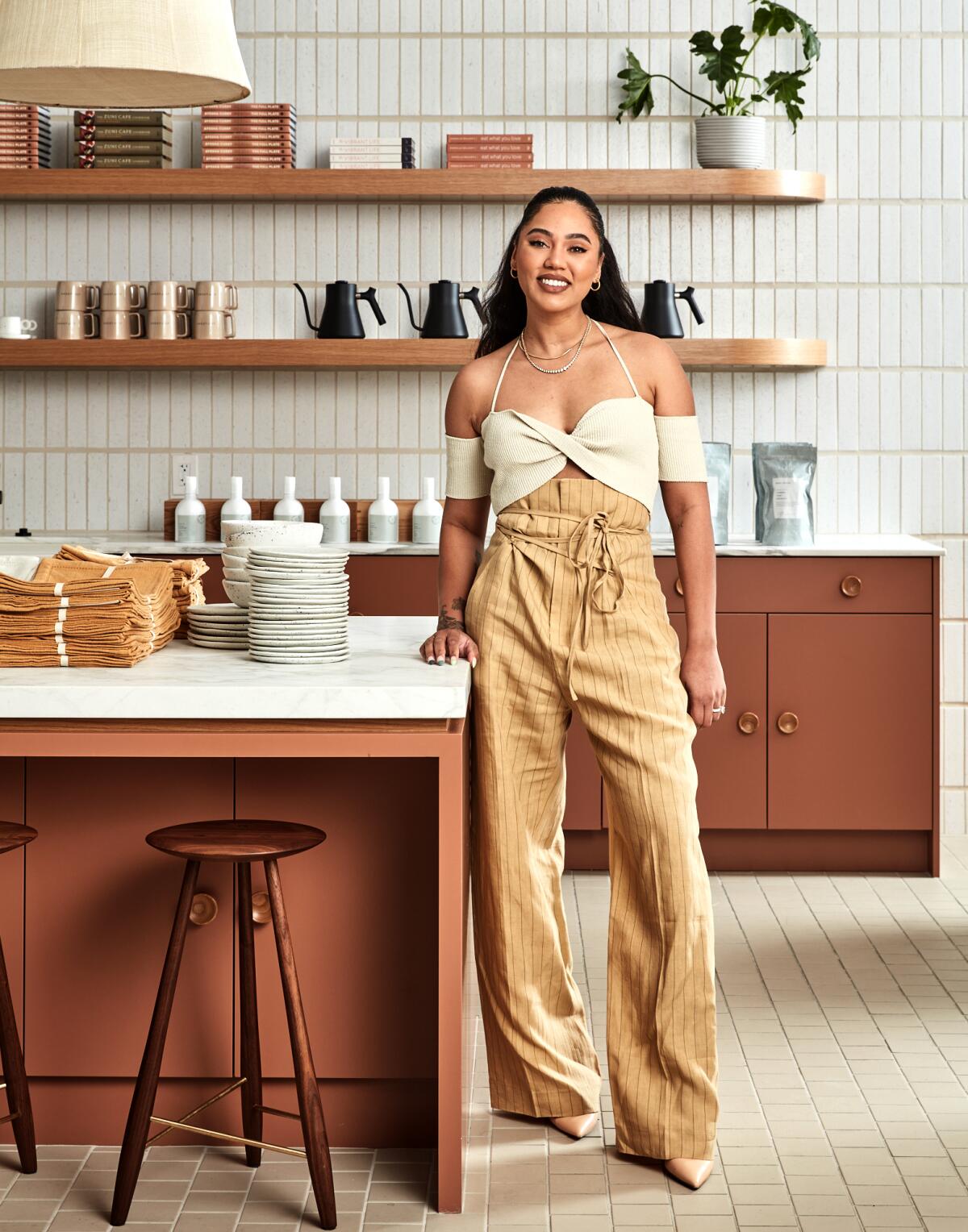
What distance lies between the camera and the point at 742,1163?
9.00 feet

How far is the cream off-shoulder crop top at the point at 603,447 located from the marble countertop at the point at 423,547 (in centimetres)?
176

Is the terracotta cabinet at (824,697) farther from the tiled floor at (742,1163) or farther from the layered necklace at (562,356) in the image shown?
the layered necklace at (562,356)

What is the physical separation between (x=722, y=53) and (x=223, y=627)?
3.07 meters

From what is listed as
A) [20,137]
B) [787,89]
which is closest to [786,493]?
[787,89]

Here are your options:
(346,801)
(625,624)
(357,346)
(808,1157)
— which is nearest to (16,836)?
(346,801)

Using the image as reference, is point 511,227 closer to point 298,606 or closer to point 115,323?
point 115,323

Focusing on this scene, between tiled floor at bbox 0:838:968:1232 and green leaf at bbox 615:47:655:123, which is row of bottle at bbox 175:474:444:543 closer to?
green leaf at bbox 615:47:655:123

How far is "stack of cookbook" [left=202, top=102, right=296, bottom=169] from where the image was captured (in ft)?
16.5

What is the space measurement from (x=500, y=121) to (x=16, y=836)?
3.52m

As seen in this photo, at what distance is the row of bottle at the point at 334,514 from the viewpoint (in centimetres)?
495

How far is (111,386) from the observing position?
5.32 m

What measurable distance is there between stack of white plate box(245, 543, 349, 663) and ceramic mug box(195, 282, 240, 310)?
260 centimetres

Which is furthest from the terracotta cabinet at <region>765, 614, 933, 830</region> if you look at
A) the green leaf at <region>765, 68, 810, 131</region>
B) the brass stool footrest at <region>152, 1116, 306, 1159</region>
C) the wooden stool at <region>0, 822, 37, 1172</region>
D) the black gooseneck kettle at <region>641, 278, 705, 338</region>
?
the wooden stool at <region>0, 822, 37, 1172</region>

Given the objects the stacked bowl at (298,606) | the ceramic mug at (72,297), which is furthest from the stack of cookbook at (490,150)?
the stacked bowl at (298,606)
